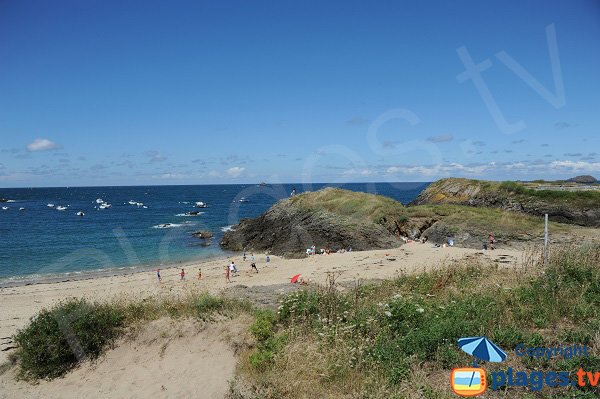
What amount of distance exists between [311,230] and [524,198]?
29.6m

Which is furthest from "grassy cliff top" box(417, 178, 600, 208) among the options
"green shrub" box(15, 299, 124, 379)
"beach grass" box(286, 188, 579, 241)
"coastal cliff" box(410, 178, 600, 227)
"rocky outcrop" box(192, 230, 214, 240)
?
"green shrub" box(15, 299, 124, 379)

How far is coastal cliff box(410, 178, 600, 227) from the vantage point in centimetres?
4256

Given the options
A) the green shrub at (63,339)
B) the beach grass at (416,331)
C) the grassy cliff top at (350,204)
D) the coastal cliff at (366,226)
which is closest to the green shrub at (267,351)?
the beach grass at (416,331)

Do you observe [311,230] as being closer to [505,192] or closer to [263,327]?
[263,327]

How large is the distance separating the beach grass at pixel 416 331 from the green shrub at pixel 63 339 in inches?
160

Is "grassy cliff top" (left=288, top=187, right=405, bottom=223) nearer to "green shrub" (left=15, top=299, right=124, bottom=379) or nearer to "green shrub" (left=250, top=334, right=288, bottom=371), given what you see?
"green shrub" (left=15, top=299, right=124, bottom=379)

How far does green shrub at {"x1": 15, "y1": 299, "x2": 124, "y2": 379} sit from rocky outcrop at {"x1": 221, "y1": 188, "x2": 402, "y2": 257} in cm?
2425

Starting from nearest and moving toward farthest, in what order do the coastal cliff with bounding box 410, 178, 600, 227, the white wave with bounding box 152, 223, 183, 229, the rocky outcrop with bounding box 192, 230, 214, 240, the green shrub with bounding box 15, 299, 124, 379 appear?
the green shrub with bounding box 15, 299, 124, 379, the coastal cliff with bounding box 410, 178, 600, 227, the rocky outcrop with bounding box 192, 230, 214, 240, the white wave with bounding box 152, 223, 183, 229

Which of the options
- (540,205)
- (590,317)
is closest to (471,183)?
(540,205)

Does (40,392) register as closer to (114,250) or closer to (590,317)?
(590,317)

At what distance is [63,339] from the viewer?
9398 mm

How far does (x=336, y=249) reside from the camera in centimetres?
3422

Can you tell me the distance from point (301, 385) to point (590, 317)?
19.0 ft

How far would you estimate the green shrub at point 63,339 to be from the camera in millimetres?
9227
